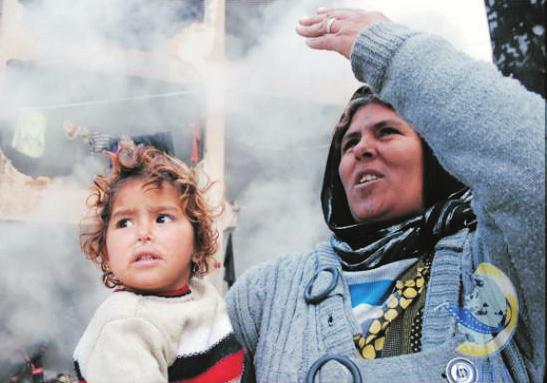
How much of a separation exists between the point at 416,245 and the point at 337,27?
0.70m

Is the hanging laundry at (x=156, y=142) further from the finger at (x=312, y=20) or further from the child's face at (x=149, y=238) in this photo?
the finger at (x=312, y=20)

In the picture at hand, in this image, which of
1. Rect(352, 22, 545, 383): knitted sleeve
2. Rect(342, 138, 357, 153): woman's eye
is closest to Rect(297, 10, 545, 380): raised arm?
Rect(352, 22, 545, 383): knitted sleeve

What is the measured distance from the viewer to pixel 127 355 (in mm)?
1274

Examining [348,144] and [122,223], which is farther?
[348,144]

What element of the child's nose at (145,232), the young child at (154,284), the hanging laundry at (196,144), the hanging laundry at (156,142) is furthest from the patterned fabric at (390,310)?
the hanging laundry at (196,144)

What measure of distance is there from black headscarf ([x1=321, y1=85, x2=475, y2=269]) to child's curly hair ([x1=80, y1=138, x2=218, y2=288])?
1.54ft

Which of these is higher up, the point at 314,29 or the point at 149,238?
the point at 314,29

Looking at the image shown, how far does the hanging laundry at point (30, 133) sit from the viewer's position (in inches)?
184

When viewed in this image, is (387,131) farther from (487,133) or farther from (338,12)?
(487,133)

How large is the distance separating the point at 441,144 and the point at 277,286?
775 mm

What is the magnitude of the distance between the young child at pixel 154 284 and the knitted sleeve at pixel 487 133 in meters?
0.75

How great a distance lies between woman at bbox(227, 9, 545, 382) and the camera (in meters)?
1.13

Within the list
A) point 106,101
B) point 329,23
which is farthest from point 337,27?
point 106,101

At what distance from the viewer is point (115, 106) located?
5.43 meters
